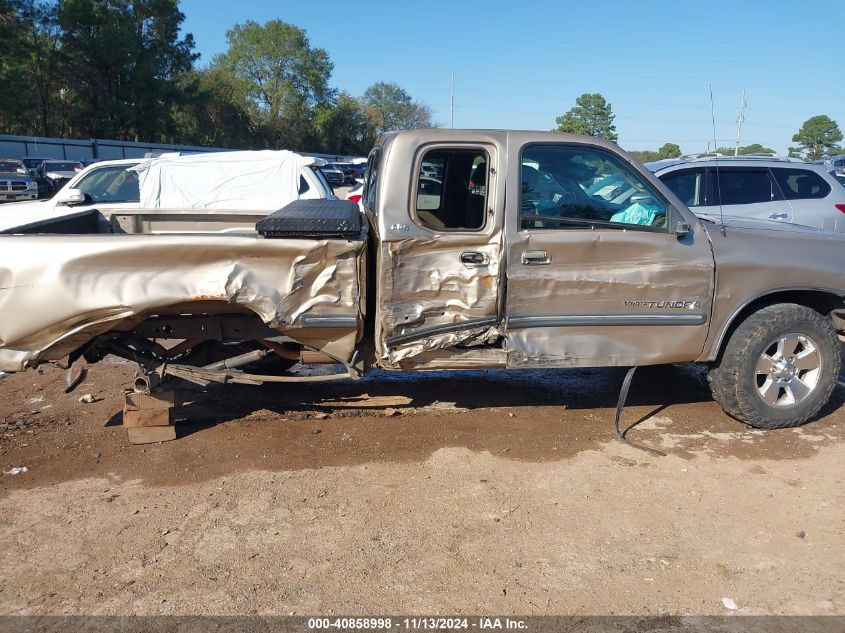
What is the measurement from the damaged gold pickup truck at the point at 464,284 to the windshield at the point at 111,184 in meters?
6.36

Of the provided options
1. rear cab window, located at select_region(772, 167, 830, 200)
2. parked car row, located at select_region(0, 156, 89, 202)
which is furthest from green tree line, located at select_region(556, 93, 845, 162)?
parked car row, located at select_region(0, 156, 89, 202)

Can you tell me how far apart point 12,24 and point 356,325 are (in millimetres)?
46312

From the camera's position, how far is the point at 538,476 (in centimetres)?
427

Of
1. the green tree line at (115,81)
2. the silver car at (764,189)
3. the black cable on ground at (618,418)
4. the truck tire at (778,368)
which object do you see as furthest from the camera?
the green tree line at (115,81)

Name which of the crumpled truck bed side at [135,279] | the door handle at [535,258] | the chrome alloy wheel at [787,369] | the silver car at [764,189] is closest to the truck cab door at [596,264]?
the door handle at [535,258]

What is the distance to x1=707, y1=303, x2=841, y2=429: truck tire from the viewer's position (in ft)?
15.6

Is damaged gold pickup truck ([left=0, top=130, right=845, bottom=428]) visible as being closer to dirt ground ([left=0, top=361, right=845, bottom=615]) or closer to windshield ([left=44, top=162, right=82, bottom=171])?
dirt ground ([left=0, top=361, right=845, bottom=615])

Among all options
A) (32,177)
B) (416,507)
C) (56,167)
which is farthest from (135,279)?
(56,167)

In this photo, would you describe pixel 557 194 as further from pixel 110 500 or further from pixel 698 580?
pixel 110 500

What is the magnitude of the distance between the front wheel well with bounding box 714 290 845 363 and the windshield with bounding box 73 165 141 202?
9.12 m

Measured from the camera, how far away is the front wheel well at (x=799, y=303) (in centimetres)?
485

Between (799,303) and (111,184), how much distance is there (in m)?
9.81

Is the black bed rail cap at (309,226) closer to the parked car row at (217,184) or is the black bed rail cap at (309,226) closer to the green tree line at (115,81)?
the parked car row at (217,184)

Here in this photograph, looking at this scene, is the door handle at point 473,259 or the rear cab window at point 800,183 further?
the rear cab window at point 800,183
